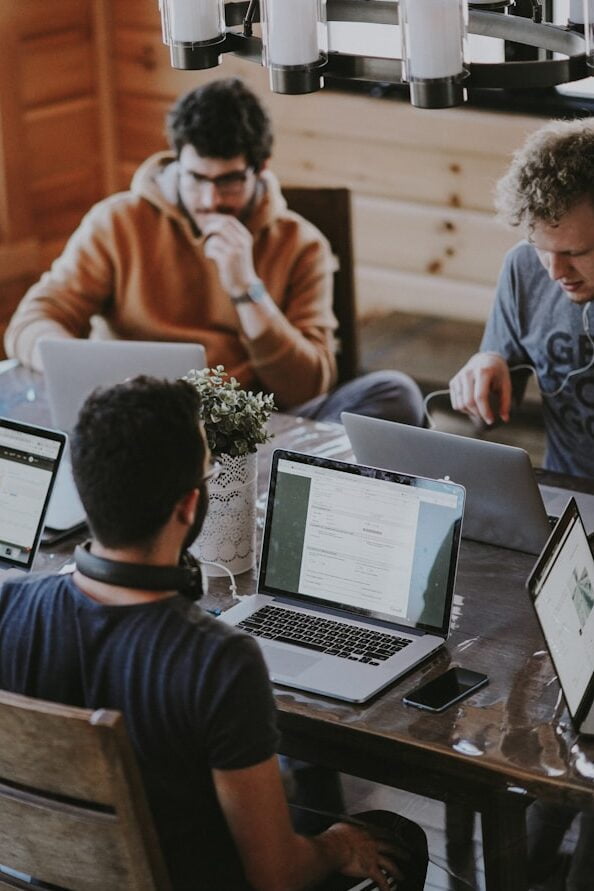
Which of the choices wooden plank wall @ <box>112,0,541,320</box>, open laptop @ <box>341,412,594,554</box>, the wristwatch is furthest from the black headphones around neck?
wooden plank wall @ <box>112,0,541,320</box>

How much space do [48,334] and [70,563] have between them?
0.92 metres

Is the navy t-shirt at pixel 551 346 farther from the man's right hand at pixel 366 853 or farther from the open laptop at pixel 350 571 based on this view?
the man's right hand at pixel 366 853

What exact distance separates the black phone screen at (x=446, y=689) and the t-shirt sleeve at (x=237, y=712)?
1.21 feet

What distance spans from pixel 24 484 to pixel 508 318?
1119 millimetres

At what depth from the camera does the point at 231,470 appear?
2.13 m

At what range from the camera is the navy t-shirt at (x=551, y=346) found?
264 centimetres

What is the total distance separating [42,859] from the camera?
5.02 feet

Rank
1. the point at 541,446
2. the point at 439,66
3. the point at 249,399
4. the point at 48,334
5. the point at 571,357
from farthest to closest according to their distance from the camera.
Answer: the point at 541,446 → the point at 48,334 → the point at 571,357 → the point at 249,399 → the point at 439,66

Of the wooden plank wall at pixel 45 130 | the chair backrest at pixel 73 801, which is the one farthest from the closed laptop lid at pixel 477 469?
the wooden plank wall at pixel 45 130

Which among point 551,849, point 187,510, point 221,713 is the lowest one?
point 551,849

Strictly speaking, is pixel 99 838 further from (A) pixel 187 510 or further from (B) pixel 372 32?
(B) pixel 372 32

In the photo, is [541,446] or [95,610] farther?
[541,446]

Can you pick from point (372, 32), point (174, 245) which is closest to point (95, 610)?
point (174, 245)

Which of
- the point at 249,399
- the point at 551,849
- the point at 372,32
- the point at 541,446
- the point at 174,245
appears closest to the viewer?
the point at 249,399
